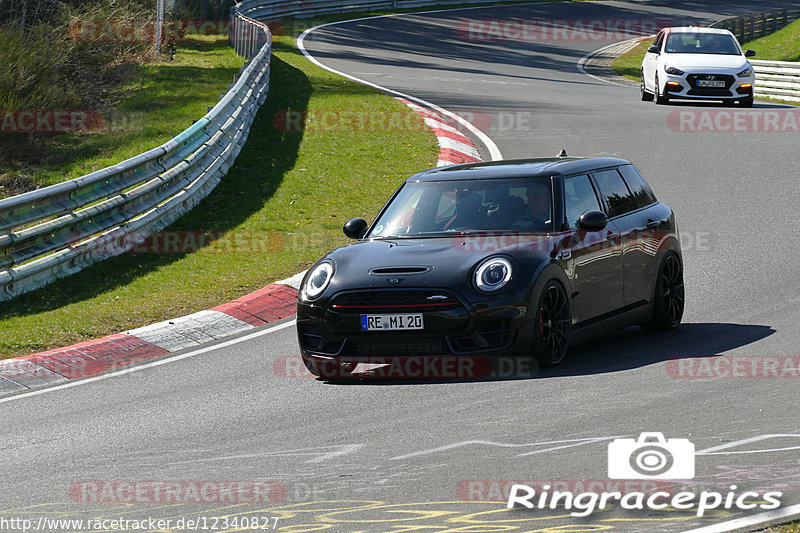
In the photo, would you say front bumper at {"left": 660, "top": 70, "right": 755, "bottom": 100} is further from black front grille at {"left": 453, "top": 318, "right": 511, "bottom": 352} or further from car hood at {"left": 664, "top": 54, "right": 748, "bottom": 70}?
black front grille at {"left": 453, "top": 318, "right": 511, "bottom": 352}

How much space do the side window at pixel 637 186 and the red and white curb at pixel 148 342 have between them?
333 cm

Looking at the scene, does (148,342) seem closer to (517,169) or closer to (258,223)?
(517,169)

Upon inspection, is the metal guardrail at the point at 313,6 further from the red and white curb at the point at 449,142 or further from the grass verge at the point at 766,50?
the red and white curb at the point at 449,142

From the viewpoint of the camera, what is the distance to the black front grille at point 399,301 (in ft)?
27.0

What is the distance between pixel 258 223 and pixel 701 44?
14209mm

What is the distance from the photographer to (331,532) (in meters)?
5.34

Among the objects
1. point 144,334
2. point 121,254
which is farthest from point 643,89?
point 144,334

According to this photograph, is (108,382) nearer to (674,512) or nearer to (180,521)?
(180,521)

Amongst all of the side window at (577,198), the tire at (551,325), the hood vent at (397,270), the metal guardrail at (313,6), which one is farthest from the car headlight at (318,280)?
the metal guardrail at (313,6)

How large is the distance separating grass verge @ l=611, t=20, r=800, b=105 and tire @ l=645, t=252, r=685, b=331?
2500 centimetres

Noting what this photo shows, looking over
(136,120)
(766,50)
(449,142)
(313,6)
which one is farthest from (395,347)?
(313,6)

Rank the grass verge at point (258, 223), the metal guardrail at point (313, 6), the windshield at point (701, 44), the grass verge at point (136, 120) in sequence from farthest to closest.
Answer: the metal guardrail at point (313, 6) → the windshield at point (701, 44) → the grass verge at point (136, 120) → the grass verge at point (258, 223)

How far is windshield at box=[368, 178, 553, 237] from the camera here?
9.23 m

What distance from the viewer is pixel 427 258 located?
8.62 m
